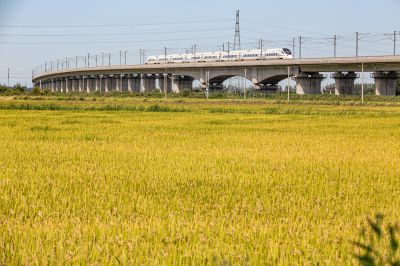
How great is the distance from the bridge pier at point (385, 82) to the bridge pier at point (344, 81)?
3992 mm

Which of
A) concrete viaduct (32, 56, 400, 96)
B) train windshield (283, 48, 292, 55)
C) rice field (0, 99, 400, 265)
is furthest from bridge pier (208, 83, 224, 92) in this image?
rice field (0, 99, 400, 265)

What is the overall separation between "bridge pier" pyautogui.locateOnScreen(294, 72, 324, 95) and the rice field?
55.6 meters

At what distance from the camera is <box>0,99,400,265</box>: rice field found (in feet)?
12.8

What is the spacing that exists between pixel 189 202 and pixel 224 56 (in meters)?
69.4

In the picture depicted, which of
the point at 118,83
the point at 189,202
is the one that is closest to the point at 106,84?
the point at 118,83

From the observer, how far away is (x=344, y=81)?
213 ft

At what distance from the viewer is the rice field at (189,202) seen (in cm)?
391

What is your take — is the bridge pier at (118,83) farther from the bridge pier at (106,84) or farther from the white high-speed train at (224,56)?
the white high-speed train at (224,56)

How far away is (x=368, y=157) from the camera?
10555mm

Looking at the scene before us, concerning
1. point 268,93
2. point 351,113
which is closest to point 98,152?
point 351,113

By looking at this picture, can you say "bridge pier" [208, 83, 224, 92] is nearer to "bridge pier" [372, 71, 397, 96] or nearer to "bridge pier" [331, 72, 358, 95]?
"bridge pier" [331, 72, 358, 95]

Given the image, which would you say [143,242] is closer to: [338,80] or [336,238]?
[336,238]

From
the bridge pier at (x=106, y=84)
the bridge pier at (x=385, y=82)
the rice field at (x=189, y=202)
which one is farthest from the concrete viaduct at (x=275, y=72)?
the rice field at (x=189, y=202)

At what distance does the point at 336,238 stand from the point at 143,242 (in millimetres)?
1439
